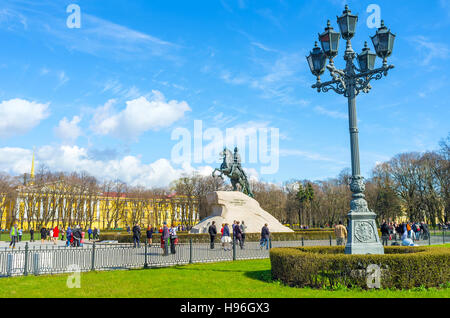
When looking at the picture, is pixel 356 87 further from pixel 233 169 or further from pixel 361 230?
pixel 233 169

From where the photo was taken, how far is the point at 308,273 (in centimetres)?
902

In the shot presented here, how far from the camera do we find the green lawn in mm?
8258

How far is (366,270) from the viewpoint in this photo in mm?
8578

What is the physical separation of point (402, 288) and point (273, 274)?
127 inches

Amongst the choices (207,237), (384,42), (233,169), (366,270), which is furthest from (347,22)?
(233,169)

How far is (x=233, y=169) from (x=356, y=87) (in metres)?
24.1

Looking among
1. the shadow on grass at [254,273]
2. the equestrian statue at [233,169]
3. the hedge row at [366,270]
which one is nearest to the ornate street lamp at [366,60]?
the hedge row at [366,270]

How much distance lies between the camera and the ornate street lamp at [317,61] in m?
11.3

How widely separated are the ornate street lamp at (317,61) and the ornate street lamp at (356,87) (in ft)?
0.77

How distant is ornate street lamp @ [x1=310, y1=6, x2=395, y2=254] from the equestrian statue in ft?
76.4

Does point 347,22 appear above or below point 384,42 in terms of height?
above

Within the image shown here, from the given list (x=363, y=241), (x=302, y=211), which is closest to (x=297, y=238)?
(x=363, y=241)
